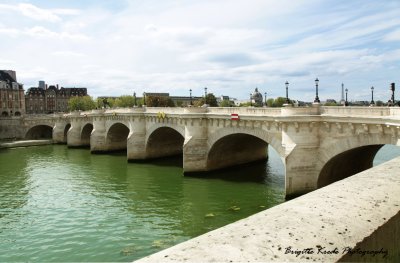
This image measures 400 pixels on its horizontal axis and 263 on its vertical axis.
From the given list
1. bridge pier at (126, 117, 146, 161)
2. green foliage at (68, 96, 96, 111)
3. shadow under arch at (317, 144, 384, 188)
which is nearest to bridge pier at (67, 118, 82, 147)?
bridge pier at (126, 117, 146, 161)

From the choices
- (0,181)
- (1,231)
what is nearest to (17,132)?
(0,181)

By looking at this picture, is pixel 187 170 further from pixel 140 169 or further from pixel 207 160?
pixel 140 169

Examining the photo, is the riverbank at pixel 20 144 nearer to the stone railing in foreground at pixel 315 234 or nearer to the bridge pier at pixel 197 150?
the bridge pier at pixel 197 150

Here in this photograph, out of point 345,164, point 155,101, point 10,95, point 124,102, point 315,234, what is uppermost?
point 10,95

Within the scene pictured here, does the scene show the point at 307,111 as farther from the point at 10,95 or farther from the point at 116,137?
the point at 10,95

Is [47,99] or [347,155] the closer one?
[347,155]

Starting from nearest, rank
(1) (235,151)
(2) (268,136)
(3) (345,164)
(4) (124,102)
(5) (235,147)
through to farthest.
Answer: (3) (345,164) < (2) (268,136) < (5) (235,147) < (1) (235,151) < (4) (124,102)

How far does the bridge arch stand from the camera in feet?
181

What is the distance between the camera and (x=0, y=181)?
3441 centimetres

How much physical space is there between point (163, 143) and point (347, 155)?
88.2 feet

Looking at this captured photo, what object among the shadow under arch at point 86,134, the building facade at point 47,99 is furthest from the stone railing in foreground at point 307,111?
the building facade at point 47,99

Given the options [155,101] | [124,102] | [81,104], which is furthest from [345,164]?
[81,104]

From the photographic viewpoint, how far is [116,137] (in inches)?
2223

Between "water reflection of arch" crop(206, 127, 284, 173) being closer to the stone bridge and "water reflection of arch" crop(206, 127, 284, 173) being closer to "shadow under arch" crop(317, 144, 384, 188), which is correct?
the stone bridge
